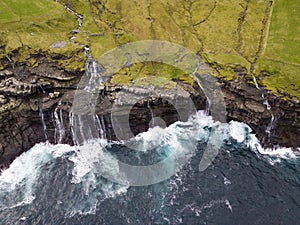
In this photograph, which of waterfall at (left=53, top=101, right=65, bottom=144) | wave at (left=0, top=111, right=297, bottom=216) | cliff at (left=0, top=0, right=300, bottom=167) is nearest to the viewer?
wave at (left=0, top=111, right=297, bottom=216)

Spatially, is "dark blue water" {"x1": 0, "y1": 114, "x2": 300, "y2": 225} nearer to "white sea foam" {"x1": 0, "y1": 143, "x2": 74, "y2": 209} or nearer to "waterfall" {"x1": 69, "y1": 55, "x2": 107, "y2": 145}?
"white sea foam" {"x1": 0, "y1": 143, "x2": 74, "y2": 209}

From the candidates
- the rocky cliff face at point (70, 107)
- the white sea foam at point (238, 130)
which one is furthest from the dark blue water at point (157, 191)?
the rocky cliff face at point (70, 107)

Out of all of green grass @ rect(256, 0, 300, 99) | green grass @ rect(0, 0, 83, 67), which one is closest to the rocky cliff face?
green grass @ rect(256, 0, 300, 99)

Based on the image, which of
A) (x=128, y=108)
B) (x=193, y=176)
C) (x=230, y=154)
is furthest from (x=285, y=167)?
(x=128, y=108)


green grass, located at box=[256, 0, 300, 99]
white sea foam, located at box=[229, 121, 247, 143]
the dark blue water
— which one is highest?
green grass, located at box=[256, 0, 300, 99]

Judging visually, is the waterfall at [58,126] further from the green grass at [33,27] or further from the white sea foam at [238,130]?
the white sea foam at [238,130]

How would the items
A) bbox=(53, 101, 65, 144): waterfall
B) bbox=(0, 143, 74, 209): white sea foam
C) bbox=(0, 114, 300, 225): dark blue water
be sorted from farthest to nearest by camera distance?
bbox=(53, 101, 65, 144): waterfall → bbox=(0, 143, 74, 209): white sea foam → bbox=(0, 114, 300, 225): dark blue water

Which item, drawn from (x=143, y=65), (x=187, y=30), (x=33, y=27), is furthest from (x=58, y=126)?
(x=187, y=30)
